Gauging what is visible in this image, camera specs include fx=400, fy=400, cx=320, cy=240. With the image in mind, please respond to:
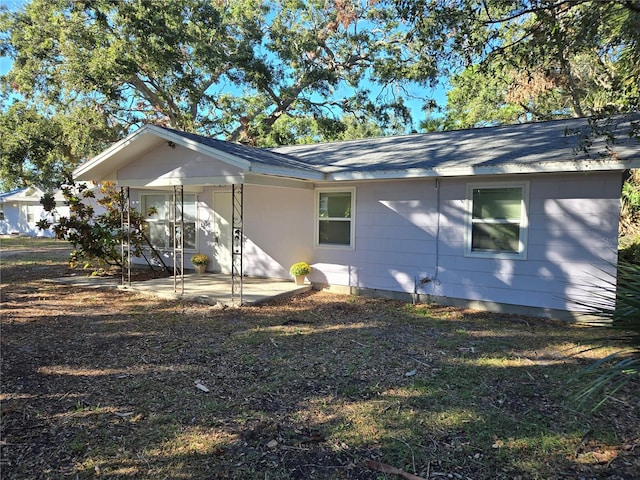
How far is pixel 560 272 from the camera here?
22.0ft

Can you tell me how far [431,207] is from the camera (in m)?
7.81

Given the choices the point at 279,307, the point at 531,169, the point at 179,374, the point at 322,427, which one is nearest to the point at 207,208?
the point at 279,307

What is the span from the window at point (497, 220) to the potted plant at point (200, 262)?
6845mm

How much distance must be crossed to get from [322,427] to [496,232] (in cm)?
536

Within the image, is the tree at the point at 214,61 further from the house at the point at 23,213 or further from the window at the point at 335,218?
the house at the point at 23,213

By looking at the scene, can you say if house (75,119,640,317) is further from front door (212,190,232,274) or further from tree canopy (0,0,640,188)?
tree canopy (0,0,640,188)

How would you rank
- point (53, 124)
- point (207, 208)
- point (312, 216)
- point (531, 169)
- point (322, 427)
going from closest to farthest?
point (322, 427), point (531, 169), point (312, 216), point (207, 208), point (53, 124)

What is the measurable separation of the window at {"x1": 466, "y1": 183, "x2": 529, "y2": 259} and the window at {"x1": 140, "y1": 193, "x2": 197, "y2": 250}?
747cm

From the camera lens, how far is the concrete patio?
312 inches

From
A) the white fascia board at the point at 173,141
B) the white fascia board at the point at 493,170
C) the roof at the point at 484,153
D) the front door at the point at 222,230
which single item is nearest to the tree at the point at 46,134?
the white fascia board at the point at 173,141

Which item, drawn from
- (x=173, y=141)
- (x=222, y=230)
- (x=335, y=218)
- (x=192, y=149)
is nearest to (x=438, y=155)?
(x=335, y=218)

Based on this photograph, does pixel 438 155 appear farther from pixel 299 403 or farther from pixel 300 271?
pixel 299 403

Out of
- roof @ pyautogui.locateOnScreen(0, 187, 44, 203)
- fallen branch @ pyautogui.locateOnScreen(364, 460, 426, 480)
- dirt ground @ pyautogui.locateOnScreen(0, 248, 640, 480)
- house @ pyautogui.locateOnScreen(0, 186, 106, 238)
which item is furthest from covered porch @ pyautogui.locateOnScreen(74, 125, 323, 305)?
roof @ pyautogui.locateOnScreen(0, 187, 44, 203)

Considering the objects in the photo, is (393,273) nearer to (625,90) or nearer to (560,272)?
(560,272)
